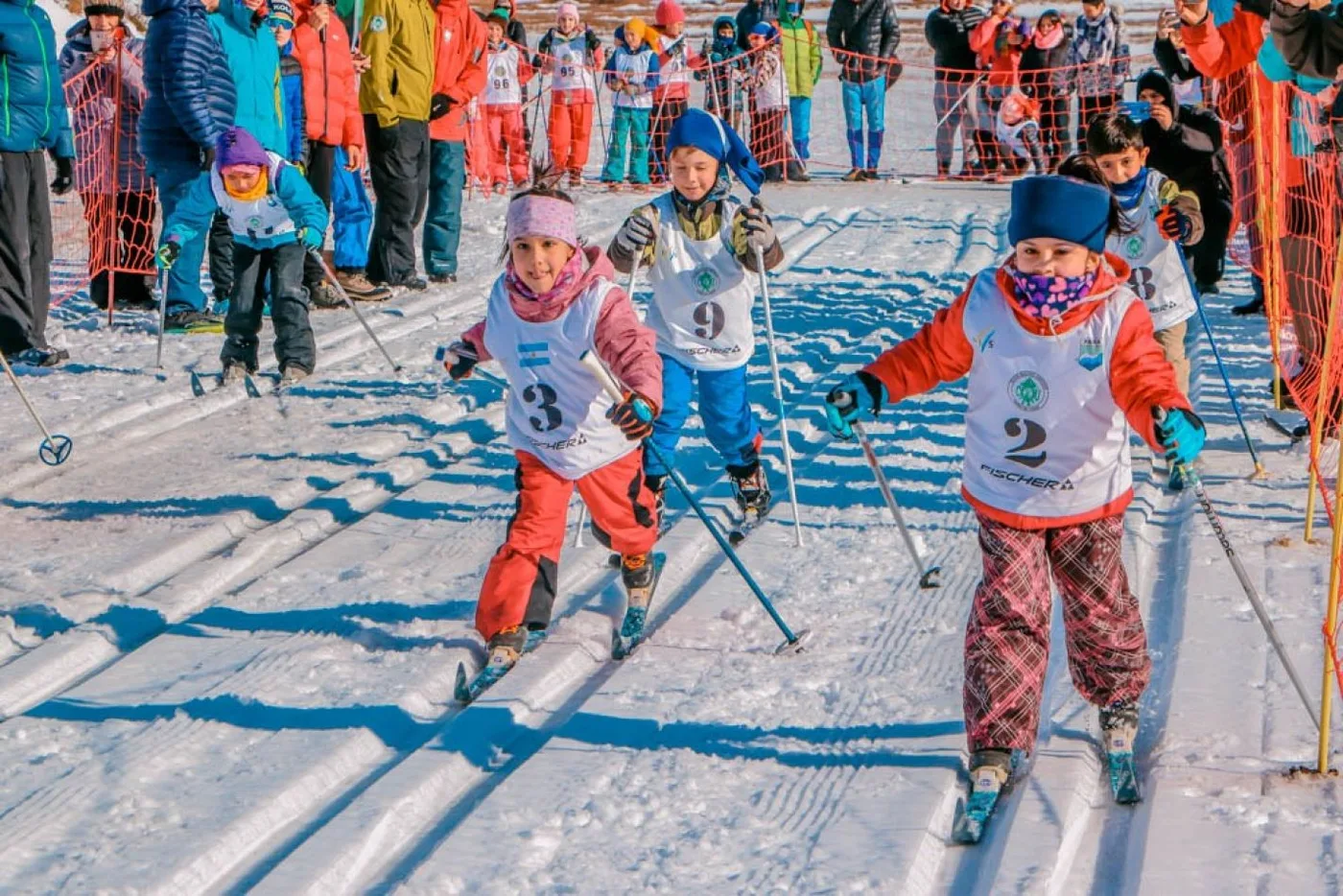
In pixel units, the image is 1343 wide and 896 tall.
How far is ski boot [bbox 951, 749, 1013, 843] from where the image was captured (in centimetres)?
354

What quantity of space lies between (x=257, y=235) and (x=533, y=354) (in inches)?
151

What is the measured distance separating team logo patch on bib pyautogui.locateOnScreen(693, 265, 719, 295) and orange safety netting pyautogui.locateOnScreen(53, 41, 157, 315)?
5.36 meters

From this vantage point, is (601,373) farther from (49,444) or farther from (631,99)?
(631,99)

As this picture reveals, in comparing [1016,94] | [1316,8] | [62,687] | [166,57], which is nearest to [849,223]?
[1016,94]

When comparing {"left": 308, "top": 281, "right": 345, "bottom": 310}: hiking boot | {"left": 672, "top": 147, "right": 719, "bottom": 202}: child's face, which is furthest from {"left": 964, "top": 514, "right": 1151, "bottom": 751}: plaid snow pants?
{"left": 308, "top": 281, "right": 345, "bottom": 310}: hiking boot

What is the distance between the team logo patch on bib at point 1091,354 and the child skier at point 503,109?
12275mm

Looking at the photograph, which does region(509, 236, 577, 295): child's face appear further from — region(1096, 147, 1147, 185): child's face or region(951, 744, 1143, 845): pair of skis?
region(1096, 147, 1147, 185): child's face

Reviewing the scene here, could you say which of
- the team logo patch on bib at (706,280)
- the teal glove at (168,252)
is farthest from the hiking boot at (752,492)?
the teal glove at (168,252)

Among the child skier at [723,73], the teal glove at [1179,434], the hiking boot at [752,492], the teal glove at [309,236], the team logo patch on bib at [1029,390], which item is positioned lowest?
the hiking boot at [752,492]

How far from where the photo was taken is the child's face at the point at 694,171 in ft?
18.4

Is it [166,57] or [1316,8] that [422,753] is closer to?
[1316,8]

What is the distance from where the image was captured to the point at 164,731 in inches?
161

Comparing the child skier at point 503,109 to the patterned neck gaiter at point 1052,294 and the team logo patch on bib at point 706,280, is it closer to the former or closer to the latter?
the team logo patch on bib at point 706,280

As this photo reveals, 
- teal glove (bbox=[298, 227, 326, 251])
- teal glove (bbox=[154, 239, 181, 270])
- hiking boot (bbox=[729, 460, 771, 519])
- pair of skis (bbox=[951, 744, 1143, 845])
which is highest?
teal glove (bbox=[298, 227, 326, 251])
